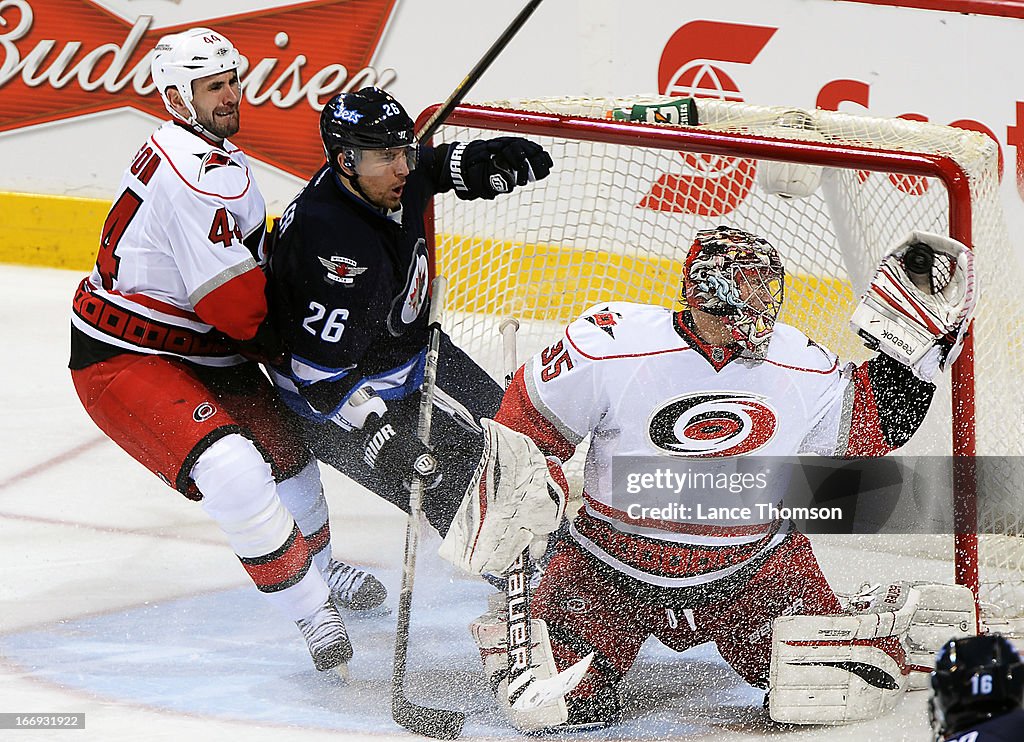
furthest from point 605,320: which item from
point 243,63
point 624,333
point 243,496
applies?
point 243,63

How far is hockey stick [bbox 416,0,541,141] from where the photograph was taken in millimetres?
2824

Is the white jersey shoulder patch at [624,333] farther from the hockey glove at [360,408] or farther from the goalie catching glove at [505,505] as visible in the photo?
the hockey glove at [360,408]

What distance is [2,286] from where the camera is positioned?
5141 mm

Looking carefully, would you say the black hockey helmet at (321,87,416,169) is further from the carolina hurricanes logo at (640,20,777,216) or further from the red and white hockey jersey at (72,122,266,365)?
the carolina hurricanes logo at (640,20,777,216)

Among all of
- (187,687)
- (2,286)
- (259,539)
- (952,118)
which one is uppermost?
(952,118)

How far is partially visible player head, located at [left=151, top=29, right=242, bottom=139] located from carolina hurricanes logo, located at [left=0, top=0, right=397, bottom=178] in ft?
6.35

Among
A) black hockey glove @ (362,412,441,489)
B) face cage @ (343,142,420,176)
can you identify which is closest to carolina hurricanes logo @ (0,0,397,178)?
face cage @ (343,142,420,176)

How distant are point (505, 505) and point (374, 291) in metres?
0.58

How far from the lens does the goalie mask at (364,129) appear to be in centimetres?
279

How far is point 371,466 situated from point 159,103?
2624 millimetres

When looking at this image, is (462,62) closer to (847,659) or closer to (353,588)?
(353,588)

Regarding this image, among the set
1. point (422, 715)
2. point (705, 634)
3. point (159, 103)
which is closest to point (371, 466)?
point (422, 715)

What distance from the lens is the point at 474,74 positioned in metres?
2.90

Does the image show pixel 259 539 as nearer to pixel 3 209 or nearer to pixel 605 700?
pixel 605 700
